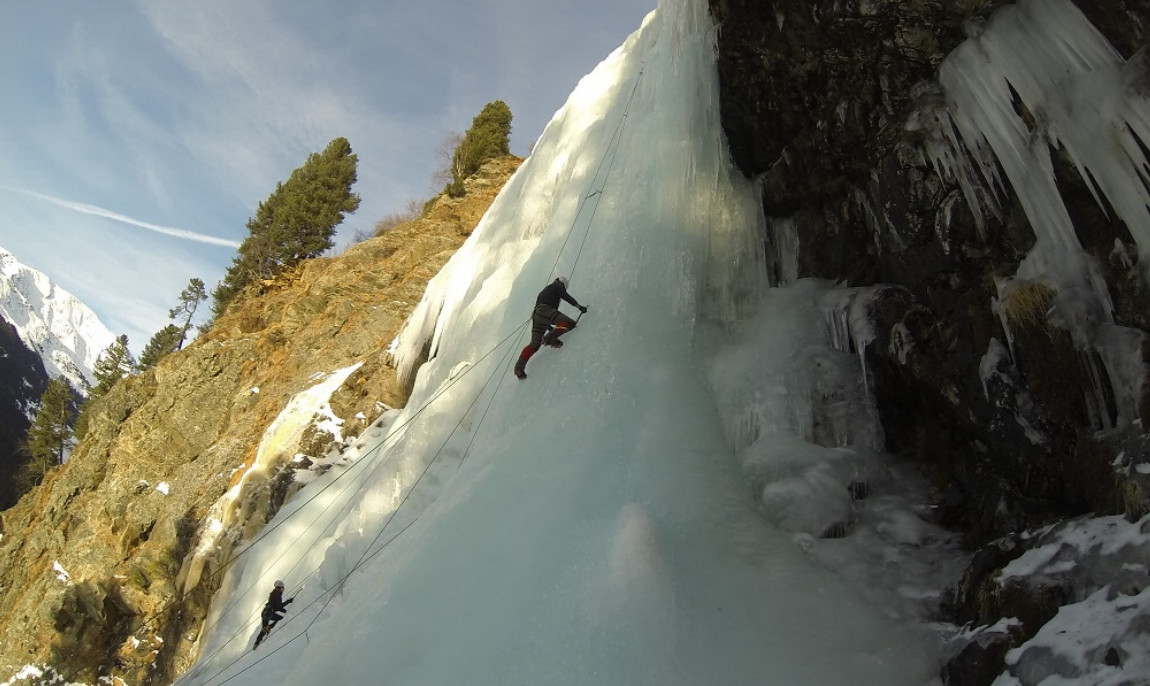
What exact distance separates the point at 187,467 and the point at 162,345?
12.7 metres

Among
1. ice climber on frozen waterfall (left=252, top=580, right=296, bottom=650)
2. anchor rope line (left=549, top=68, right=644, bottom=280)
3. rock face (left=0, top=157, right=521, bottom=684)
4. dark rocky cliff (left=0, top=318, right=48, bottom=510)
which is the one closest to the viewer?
anchor rope line (left=549, top=68, right=644, bottom=280)

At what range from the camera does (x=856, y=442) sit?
5.68 meters

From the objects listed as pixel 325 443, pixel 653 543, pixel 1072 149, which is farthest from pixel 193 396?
pixel 1072 149

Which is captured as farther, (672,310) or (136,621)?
(136,621)

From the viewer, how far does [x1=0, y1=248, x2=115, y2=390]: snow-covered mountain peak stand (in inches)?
5187

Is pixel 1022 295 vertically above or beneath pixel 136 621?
above

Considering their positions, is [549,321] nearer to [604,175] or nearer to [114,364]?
[604,175]

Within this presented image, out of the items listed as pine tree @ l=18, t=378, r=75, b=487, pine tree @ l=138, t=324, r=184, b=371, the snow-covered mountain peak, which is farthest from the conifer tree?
the snow-covered mountain peak

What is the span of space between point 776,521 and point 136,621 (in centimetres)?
1389

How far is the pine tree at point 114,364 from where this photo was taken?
24688 mm

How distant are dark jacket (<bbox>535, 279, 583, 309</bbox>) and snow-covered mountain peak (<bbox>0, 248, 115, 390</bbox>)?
14683cm

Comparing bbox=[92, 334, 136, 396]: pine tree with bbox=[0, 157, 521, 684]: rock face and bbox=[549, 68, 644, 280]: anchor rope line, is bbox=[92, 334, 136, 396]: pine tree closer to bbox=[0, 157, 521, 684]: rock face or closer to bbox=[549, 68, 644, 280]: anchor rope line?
bbox=[0, 157, 521, 684]: rock face

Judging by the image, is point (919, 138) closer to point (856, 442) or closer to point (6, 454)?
point (856, 442)

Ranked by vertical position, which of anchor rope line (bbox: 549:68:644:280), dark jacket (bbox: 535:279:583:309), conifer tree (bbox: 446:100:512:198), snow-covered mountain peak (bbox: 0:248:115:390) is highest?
snow-covered mountain peak (bbox: 0:248:115:390)
